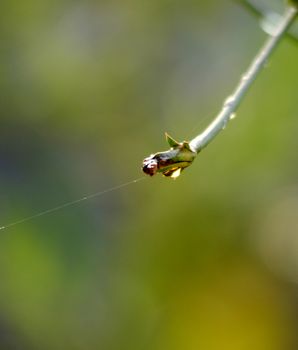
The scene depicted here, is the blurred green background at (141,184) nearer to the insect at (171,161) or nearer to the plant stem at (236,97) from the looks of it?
the plant stem at (236,97)

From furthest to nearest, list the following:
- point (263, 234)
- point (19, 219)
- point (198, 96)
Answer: point (198, 96), point (263, 234), point (19, 219)

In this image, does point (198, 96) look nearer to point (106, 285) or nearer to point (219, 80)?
point (219, 80)

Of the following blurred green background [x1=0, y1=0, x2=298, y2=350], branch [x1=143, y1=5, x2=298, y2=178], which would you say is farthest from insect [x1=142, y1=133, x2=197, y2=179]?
blurred green background [x1=0, y1=0, x2=298, y2=350]

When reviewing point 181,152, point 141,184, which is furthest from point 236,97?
point 141,184

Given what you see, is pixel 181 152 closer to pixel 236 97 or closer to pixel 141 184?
pixel 236 97

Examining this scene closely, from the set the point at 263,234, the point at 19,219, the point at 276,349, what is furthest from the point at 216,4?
the point at 276,349

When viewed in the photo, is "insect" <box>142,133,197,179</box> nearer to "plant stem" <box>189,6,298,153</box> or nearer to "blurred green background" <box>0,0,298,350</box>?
"plant stem" <box>189,6,298,153</box>
